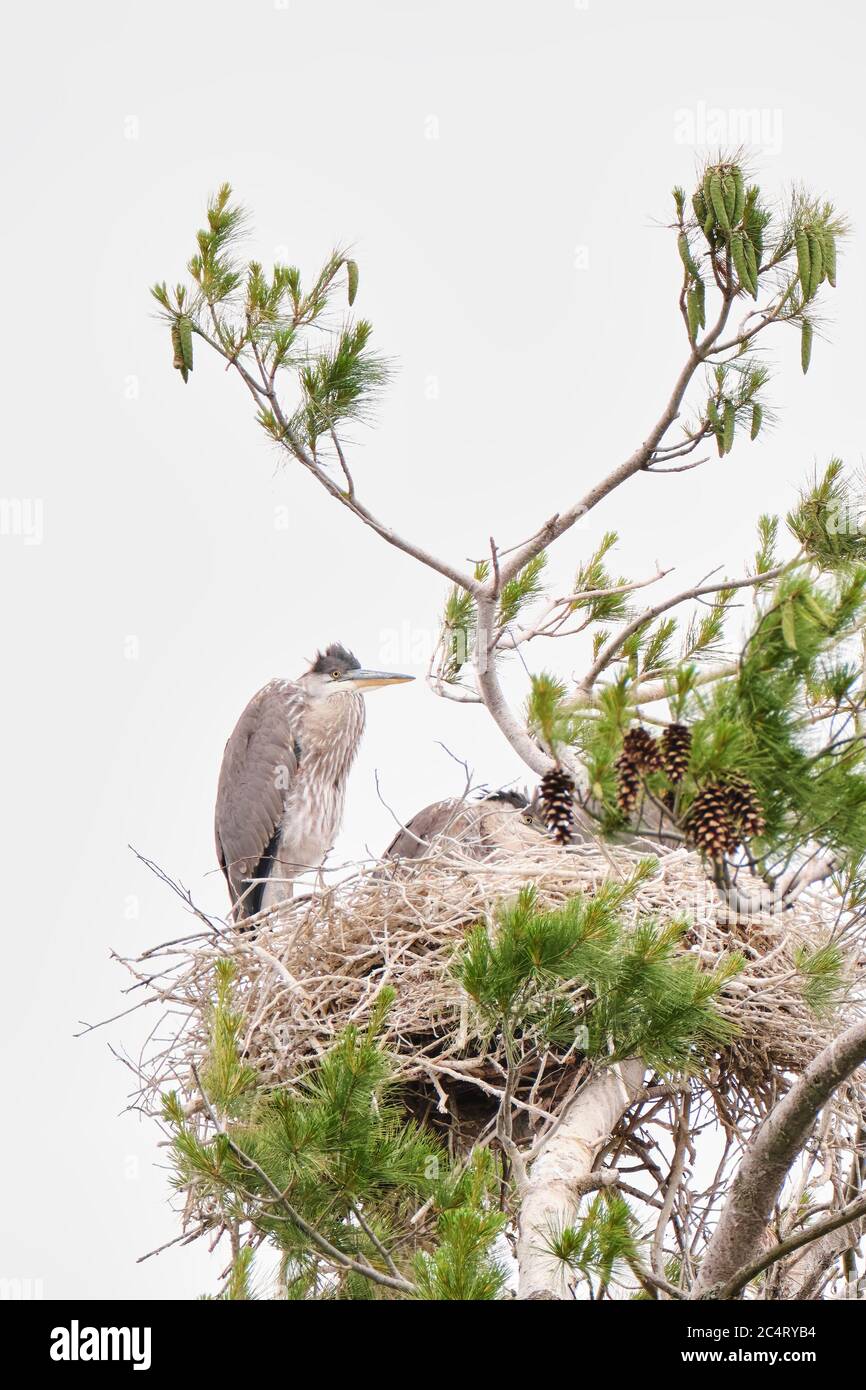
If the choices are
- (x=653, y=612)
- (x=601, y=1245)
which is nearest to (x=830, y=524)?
(x=653, y=612)

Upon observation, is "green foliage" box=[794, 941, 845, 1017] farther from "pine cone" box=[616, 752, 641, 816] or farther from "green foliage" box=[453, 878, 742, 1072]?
"pine cone" box=[616, 752, 641, 816]

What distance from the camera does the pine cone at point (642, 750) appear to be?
129 inches

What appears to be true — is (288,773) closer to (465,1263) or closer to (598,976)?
(598,976)

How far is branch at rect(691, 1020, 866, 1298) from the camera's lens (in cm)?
376

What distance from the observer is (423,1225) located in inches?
199

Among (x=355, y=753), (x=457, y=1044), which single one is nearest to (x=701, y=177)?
(x=457, y=1044)

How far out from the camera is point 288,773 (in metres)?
7.91

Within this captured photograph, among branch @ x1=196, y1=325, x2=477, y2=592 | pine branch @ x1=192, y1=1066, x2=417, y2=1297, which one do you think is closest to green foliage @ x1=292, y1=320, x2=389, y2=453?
branch @ x1=196, y1=325, x2=477, y2=592

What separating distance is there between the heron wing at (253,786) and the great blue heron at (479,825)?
A: 1.08 meters

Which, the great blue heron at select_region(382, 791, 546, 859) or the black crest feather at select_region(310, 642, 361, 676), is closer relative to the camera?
the great blue heron at select_region(382, 791, 546, 859)

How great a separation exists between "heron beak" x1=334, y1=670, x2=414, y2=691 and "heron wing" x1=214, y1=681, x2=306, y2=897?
361 mm

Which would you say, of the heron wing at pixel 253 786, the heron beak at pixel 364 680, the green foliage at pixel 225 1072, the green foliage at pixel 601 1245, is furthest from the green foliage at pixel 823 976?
the heron beak at pixel 364 680
